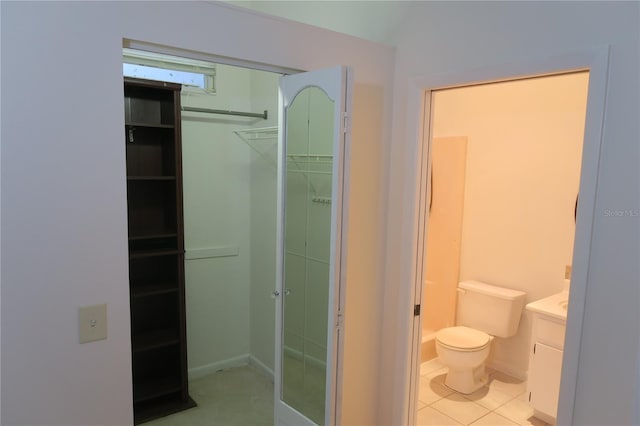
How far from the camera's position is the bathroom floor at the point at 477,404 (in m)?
2.98

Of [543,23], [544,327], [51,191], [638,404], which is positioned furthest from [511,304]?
[51,191]

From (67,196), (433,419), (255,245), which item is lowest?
(433,419)

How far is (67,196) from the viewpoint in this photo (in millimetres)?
1471

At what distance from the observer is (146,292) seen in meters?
2.82

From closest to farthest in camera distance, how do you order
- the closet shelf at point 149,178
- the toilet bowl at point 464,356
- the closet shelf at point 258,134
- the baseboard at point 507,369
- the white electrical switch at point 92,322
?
the white electrical switch at point 92,322 → the closet shelf at point 149,178 → the closet shelf at point 258,134 → the toilet bowl at point 464,356 → the baseboard at point 507,369

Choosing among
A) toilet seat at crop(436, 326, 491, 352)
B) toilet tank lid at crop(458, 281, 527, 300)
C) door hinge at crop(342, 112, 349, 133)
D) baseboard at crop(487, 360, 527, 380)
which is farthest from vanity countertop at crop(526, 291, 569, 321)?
door hinge at crop(342, 112, 349, 133)

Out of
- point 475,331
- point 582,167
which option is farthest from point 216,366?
point 582,167

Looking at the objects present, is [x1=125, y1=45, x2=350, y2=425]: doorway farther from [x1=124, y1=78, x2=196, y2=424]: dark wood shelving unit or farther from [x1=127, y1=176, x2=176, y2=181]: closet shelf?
[x1=127, y1=176, x2=176, y2=181]: closet shelf

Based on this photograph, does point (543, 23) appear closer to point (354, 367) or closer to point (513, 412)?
point (354, 367)

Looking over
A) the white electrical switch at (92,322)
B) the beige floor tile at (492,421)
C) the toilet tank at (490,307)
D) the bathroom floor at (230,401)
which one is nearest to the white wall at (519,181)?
the toilet tank at (490,307)

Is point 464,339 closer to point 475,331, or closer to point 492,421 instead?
point 475,331

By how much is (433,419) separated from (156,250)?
213 centimetres

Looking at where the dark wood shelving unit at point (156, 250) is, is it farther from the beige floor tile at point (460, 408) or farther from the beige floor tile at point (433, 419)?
the beige floor tile at point (460, 408)

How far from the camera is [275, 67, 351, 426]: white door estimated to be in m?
1.97
